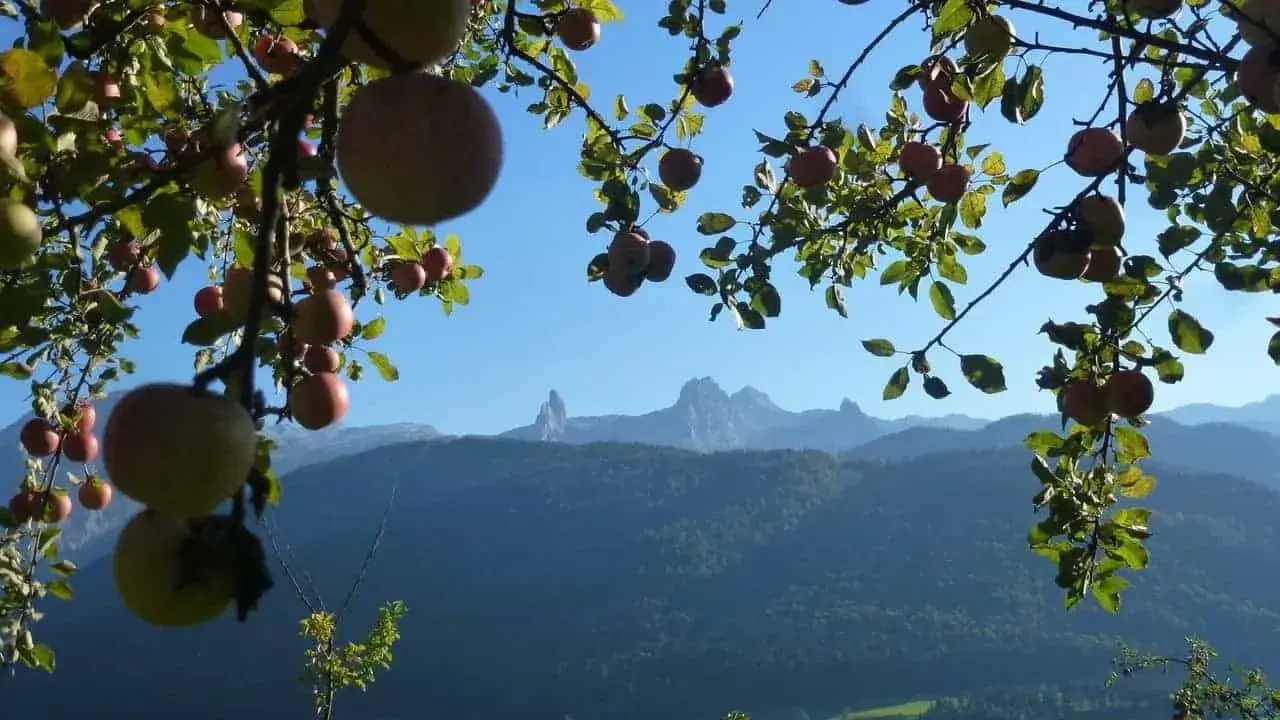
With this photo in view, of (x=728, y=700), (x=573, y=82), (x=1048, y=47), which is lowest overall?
(x=728, y=700)

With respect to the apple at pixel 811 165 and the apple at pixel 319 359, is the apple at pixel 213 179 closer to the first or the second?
the apple at pixel 319 359

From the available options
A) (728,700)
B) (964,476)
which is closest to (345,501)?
(728,700)

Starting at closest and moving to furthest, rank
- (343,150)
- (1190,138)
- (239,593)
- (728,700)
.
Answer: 1. (239,593)
2. (343,150)
3. (1190,138)
4. (728,700)

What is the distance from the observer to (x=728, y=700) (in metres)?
74.2

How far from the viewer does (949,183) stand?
3.79 m

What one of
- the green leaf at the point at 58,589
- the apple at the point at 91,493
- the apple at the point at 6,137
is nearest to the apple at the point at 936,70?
the apple at the point at 6,137

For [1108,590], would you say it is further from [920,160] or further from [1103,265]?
[920,160]

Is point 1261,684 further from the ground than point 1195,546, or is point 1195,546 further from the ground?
point 1261,684

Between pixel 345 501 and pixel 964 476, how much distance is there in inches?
3390

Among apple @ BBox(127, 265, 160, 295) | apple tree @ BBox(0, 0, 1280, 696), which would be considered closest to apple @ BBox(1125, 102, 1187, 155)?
apple tree @ BBox(0, 0, 1280, 696)

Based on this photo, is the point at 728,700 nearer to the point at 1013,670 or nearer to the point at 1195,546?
the point at 1013,670

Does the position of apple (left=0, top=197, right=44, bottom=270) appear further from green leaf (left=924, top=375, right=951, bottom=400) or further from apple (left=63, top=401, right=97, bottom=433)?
apple (left=63, top=401, right=97, bottom=433)

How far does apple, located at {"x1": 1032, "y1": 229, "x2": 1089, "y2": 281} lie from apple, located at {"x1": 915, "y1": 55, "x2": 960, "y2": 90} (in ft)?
3.57

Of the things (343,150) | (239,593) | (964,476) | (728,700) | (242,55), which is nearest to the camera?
(239,593)
